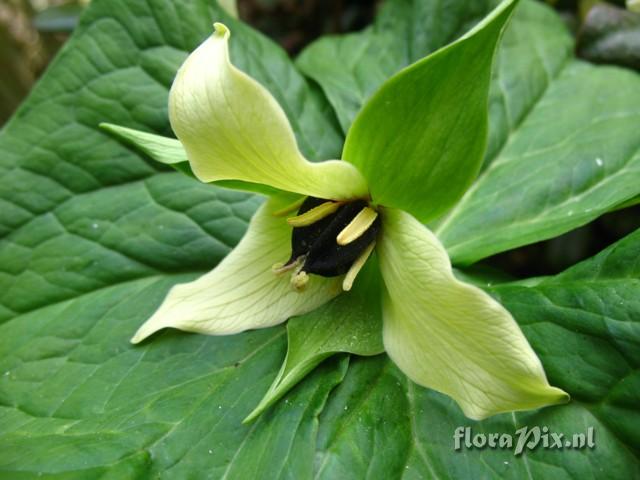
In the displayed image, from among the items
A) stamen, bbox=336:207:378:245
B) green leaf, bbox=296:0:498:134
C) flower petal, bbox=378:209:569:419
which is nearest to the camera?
flower petal, bbox=378:209:569:419

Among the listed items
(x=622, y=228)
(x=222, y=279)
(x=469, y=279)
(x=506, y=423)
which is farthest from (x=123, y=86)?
(x=622, y=228)

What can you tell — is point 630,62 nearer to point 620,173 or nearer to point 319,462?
point 620,173

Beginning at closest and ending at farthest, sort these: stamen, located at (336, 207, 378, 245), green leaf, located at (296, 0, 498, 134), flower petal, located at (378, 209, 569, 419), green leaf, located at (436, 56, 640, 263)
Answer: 1. flower petal, located at (378, 209, 569, 419)
2. stamen, located at (336, 207, 378, 245)
3. green leaf, located at (436, 56, 640, 263)
4. green leaf, located at (296, 0, 498, 134)

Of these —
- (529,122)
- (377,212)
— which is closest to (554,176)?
(529,122)

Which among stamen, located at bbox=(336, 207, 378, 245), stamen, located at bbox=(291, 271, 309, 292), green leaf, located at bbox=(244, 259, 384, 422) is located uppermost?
stamen, located at bbox=(336, 207, 378, 245)

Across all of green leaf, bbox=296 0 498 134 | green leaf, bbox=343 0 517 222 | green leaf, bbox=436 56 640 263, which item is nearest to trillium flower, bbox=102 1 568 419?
green leaf, bbox=343 0 517 222

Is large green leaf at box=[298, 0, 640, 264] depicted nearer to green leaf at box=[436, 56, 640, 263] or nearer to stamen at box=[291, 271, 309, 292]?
green leaf at box=[436, 56, 640, 263]

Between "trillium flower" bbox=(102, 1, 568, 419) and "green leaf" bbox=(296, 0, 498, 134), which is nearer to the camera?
"trillium flower" bbox=(102, 1, 568, 419)
